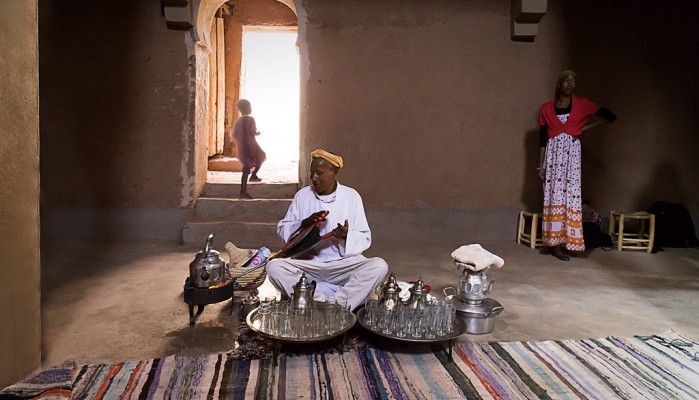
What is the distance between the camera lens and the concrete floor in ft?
11.2

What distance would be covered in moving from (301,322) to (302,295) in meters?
0.18

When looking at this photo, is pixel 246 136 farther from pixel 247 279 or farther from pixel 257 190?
pixel 247 279

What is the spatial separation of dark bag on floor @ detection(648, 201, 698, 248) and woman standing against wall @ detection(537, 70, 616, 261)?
5.23 feet

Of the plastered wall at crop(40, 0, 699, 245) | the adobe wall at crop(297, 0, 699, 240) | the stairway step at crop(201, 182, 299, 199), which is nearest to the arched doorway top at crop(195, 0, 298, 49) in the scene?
the plastered wall at crop(40, 0, 699, 245)

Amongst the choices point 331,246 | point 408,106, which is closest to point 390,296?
point 331,246

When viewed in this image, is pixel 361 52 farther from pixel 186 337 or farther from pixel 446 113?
pixel 186 337

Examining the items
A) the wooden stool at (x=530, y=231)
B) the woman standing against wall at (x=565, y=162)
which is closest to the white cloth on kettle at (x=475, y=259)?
the woman standing against wall at (x=565, y=162)

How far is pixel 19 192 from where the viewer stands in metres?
2.66

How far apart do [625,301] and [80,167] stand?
606 centimetres

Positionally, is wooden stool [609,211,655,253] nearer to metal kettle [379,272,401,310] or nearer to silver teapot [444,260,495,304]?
silver teapot [444,260,495,304]

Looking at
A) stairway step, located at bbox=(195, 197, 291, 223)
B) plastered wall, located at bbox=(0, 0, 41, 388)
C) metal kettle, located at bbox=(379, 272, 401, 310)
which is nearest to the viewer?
plastered wall, located at bbox=(0, 0, 41, 388)

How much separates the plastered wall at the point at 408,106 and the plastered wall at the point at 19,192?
3765 millimetres

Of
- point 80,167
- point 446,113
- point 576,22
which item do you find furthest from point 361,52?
point 80,167

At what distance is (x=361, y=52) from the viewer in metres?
6.61
